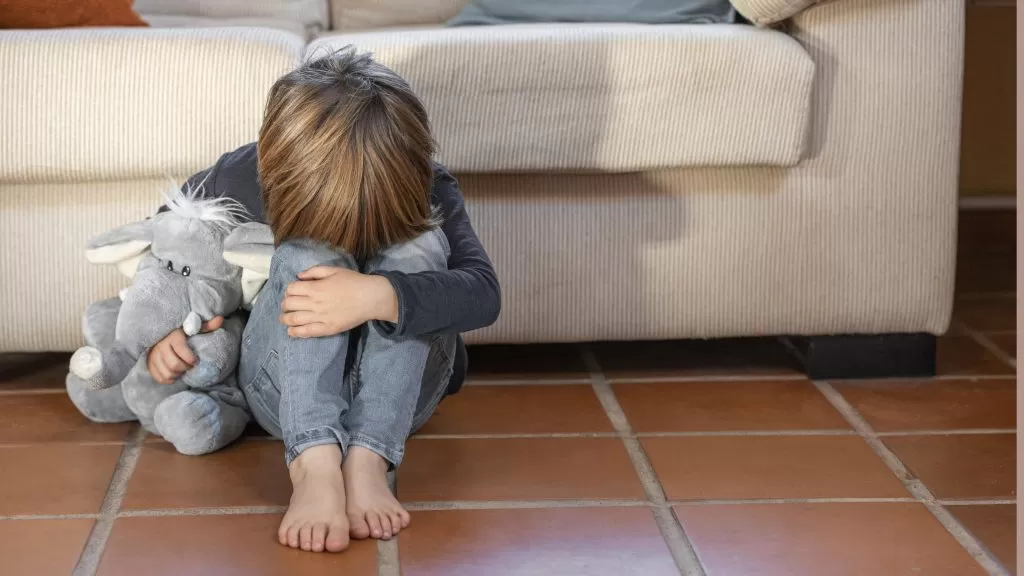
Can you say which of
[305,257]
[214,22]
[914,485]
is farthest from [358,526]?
[214,22]

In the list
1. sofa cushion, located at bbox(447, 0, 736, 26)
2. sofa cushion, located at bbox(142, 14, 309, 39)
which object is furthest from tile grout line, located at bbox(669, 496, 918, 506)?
sofa cushion, located at bbox(142, 14, 309, 39)

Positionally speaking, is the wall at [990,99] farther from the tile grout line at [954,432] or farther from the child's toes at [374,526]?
the child's toes at [374,526]

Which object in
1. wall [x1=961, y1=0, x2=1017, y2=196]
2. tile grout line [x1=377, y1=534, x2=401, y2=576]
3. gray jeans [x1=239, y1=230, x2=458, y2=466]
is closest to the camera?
tile grout line [x1=377, y1=534, x2=401, y2=576]

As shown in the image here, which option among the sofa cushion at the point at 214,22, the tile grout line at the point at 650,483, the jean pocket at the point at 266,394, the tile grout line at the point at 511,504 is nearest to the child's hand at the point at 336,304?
the jean pocket at the point at 266,394

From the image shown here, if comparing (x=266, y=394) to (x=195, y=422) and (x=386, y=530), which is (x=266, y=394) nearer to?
(x=195, y=422)

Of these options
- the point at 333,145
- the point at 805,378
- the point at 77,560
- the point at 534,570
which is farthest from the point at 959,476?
the point at 77,560

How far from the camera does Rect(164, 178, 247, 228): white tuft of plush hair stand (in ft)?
4.57

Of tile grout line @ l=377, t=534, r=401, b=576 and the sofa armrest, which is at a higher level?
the sofa armrest

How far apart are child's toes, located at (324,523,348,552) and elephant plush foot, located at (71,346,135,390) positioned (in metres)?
0.37

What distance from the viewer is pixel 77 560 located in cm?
115

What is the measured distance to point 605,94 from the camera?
1.56 metres

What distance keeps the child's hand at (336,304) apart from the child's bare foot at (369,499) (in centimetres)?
13

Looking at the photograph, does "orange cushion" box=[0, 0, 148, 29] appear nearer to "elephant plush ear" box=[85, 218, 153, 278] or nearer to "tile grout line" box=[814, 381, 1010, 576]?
"elephant plush ear" box=[85, 218, 153, 278]

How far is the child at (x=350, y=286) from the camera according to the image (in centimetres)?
120
